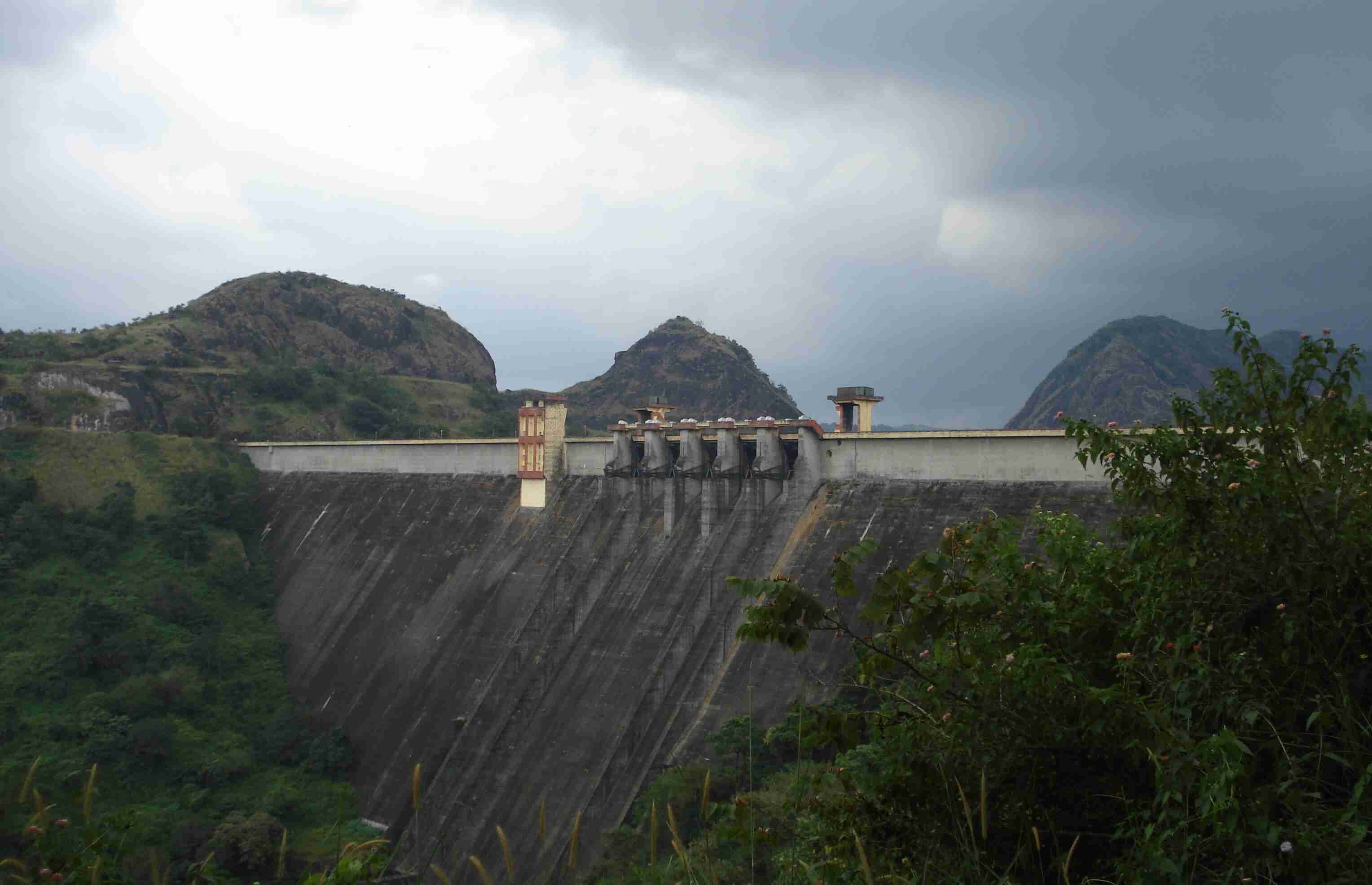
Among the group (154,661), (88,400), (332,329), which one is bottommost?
Answer: (154,661)

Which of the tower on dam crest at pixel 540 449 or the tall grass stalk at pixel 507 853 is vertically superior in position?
the tower on dam crest at pixel 540 449

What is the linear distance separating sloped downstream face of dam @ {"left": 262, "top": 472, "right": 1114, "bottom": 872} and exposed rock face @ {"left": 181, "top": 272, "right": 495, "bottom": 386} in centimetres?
5028

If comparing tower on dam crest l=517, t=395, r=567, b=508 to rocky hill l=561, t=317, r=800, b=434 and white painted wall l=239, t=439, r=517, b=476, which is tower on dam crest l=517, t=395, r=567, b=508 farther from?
rocky hill l=561, t=317, r=800, b=434

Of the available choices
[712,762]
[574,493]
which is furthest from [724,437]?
[712,762]

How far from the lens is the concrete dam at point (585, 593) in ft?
94.4

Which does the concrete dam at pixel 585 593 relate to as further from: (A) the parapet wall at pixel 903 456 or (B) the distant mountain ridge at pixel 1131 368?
(B) the distant mountain ridge at pixel 1131 368

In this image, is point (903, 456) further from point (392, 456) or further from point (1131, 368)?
point (1131, 368)

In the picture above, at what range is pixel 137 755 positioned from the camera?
34.6 m

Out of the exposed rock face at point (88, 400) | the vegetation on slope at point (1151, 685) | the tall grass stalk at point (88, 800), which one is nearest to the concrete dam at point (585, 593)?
the vegetation on slope at point (1151, 685)

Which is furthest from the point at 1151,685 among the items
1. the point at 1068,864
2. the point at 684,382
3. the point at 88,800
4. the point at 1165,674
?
the point at 684,382

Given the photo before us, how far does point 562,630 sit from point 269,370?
47825 millimetres

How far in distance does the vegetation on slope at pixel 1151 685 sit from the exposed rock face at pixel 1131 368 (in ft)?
A: 304

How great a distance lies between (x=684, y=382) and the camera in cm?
13688

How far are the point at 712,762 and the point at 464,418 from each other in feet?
203
